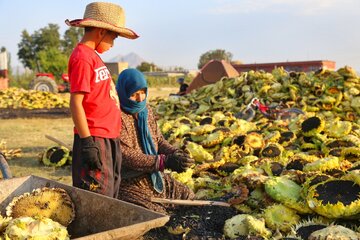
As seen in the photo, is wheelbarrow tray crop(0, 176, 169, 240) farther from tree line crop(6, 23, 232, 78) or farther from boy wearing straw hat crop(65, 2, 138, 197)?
tree line crop(6, 23, 232, 78)

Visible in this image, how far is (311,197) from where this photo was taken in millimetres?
3777

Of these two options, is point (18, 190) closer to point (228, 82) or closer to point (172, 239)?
point (172, 239)

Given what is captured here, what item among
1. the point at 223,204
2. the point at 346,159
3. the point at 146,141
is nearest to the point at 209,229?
the point at 223,204

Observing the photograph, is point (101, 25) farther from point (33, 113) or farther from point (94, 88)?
point (33, 113)

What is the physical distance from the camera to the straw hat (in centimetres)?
337

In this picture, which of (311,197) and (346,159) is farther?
(346,159)

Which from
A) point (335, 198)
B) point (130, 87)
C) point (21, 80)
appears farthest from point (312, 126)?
point (21, 80)

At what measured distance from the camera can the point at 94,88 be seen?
3.33 m

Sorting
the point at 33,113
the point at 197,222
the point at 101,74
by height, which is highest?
the point at 101,74

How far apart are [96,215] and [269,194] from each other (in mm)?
2063

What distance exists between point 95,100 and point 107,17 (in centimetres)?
64

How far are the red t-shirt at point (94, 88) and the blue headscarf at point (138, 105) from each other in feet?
1.18

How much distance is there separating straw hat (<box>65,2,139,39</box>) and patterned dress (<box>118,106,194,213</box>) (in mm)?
840

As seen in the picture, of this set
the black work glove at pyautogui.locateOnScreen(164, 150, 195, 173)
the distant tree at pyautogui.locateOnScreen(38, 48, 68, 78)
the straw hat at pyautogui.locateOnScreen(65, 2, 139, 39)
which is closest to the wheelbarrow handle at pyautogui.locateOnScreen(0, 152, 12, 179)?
the straw hat at pyautogui.locateOnScreen(65, 2, 139, 39)
